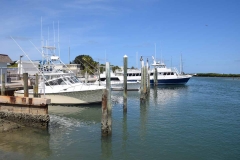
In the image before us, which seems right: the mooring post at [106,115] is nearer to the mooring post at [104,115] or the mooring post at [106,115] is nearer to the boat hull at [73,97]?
the mooring post at [104,115]

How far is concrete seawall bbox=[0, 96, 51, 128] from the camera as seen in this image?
12609 millimetres

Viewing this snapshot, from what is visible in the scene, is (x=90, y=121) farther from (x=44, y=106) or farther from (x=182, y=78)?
(x=182, y=78)

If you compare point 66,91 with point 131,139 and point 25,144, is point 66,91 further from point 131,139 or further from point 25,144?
point 131,139

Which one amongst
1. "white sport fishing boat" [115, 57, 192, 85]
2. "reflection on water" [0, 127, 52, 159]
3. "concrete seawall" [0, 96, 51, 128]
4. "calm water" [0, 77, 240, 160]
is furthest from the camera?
"white sport fishing boat" [115, 57, 192, 85]

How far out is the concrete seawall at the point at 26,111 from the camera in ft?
41.4

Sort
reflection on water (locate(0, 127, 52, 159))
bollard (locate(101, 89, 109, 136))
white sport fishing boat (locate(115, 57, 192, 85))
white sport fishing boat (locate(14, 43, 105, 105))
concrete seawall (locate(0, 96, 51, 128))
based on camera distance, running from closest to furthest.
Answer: reflection on water (locate(0, 127, 52, 159)) → bollard (locate(101, 89, 109, 136)) → concrete seawall (locate(0, 96, 51, 128)) → white sport fishing boat (locate(14, 43, 105, 105)) → white sport fishing boat (locate(115, 57, 192, 85))

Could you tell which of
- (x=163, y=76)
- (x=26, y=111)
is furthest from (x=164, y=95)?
(x=26, y=111)

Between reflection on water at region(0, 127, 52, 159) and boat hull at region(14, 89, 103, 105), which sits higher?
boat hull at region(14, 89, 103, 105)

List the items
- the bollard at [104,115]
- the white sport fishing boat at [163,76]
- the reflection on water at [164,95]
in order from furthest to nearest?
the white sport fishing boat at [163,76] < the reflection on water at [164,95] < the bollard at [104,115]

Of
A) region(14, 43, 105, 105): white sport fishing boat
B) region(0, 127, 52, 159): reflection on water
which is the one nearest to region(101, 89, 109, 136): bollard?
region(0, 127, 52, 159): reflection on water

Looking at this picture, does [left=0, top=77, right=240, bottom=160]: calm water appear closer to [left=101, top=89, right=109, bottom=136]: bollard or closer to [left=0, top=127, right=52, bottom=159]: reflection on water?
[left=0, top=127, right=52, bottom=159]: reflection on water

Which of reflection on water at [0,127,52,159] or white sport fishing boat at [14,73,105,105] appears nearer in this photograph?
reflection on water at [0,127,52,159]

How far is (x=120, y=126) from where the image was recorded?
48.7 ft

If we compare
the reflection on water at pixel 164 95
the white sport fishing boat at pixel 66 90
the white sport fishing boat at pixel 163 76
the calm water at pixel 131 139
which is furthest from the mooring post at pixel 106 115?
the white sport fishing boat at pixel 163 76
